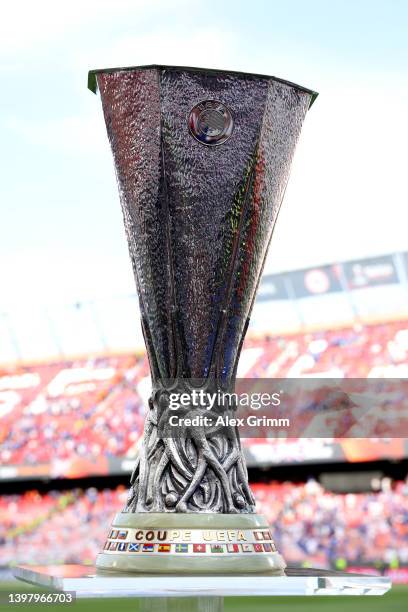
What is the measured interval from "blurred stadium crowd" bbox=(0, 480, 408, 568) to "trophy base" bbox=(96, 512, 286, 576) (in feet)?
44.2

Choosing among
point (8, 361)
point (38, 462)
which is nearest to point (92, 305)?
point (8, 361)

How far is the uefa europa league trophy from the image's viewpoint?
13.5 feet

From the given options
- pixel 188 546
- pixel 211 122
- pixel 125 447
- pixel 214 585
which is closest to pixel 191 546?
pixel 188 546

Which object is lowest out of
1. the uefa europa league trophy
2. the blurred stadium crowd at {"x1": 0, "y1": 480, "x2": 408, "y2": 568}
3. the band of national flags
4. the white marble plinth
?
the white marble plinth

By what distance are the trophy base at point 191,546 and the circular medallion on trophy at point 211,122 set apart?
1548mm

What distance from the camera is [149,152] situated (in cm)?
426

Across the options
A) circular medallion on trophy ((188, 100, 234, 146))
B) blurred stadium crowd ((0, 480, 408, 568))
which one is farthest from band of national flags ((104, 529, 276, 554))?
blurred stadium crowd ((0, 480, 408, 568))

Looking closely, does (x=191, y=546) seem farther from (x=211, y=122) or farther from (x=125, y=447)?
(x=125, y=447)

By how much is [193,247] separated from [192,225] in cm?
9

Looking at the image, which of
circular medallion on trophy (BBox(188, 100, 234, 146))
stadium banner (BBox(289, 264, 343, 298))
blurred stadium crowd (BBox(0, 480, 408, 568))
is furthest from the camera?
stadium banner (BBox(289, 264, 343, 298))

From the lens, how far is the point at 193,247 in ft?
13.8

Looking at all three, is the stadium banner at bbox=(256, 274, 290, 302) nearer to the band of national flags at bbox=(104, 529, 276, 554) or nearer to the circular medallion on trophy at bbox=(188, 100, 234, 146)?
the circular medallion on trophy at bbox=(188, 100, 234, 146)

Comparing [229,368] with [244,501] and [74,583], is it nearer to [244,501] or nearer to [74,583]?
[244,501]

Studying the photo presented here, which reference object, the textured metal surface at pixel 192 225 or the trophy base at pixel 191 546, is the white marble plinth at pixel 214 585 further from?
the textured metal surface at pixel 192 225
